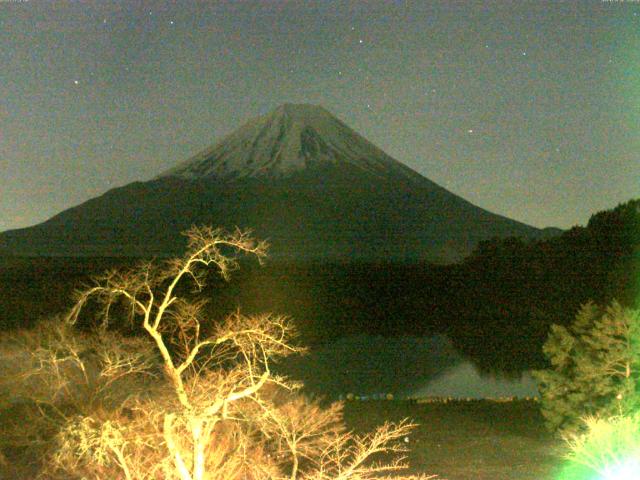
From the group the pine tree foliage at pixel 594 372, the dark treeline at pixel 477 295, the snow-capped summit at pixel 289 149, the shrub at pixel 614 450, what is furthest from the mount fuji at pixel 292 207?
the shrub at pixel 614 450

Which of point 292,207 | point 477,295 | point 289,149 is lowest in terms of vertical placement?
point 477,295

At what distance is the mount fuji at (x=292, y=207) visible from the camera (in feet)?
299

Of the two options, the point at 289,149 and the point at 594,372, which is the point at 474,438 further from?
the point at 289,149

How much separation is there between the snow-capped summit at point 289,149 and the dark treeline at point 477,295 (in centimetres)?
4898

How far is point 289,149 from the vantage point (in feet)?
363

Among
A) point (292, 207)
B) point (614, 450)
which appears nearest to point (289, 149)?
point (292, 207)

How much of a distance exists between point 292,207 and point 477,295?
202 feet

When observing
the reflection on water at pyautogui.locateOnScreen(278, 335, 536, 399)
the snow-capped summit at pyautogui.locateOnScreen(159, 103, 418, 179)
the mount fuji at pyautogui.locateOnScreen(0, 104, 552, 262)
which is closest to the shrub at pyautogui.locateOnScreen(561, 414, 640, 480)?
the reflection on water at pyautogui.locateOnScreen(278, 335, 536, 399)

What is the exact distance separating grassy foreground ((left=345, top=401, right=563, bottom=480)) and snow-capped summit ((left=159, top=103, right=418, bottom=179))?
3514 inches

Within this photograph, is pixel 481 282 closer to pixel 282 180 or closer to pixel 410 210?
pixel 410 210

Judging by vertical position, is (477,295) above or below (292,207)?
below

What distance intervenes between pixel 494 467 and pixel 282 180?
3711 inches

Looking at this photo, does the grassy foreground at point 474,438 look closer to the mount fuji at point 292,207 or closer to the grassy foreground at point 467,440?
the grassy foreground at point 467,440

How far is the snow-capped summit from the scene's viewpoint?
350 feet
